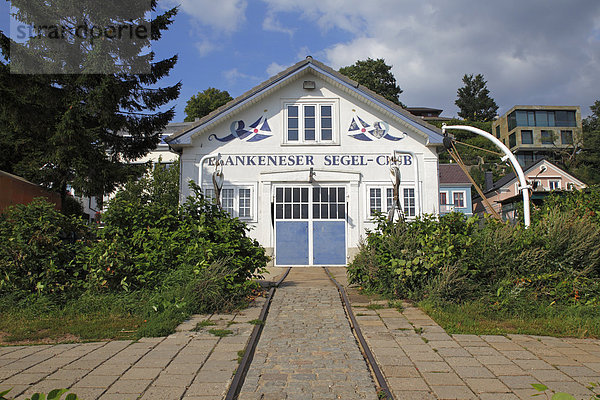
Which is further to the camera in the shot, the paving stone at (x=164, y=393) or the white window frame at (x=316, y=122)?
the white window frame at (x=316, y=122)

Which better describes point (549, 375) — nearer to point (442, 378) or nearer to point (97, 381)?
point (442, 378)

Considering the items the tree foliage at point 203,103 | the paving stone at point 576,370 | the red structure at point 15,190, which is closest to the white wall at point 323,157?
the red structure at point 15,190

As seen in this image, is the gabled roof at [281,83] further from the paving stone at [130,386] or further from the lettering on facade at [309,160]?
the paving stone at [130,386]

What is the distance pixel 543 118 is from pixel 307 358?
2902 inches

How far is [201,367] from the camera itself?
4.78m

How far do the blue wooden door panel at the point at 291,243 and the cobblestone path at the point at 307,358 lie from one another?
6.61 m

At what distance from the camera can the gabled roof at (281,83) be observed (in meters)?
15.1

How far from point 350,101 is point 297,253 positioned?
18.2ft

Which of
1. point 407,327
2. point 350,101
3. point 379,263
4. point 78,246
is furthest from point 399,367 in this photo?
point 350,101

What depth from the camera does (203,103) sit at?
160ft

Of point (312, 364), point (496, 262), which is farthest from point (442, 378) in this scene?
point (496, 262)

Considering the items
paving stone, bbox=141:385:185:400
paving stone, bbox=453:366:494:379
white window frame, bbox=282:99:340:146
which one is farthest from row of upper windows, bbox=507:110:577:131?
paving stone, bbox=141:385:185:400

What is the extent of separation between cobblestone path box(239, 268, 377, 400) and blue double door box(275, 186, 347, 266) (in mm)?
6632

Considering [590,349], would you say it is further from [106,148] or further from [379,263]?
[106,148]
